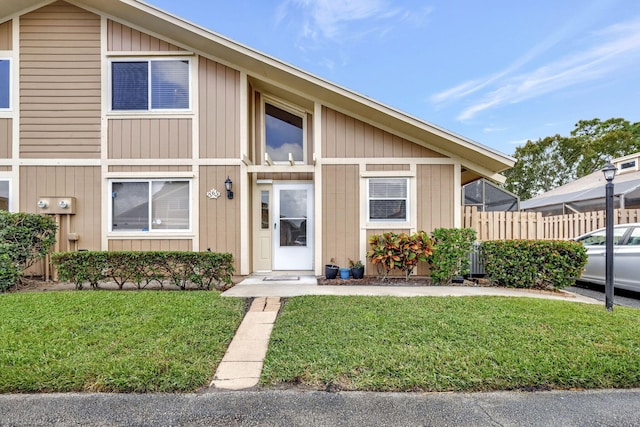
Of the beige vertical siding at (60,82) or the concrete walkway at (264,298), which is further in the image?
the beige vertical siding at (60,82)

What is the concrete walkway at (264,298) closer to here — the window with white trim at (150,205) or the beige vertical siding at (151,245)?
the beige vertical siding at (151,245)

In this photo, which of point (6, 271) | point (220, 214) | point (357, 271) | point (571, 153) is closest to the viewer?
point (6, 271)

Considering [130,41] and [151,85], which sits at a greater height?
[130,41]

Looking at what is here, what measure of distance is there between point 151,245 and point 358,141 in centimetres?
524

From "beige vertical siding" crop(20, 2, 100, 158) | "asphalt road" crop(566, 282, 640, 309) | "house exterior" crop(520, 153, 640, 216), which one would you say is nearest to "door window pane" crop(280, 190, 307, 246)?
"beige vertical siding" crop(20, 2, 100, 158)

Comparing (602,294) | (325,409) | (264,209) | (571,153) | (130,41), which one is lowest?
(602,294)

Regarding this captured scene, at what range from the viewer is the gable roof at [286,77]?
629 cm

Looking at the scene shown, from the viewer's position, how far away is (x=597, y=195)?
13359 mm

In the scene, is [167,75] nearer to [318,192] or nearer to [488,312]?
A: [318,192]

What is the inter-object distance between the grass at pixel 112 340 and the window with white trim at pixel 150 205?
2.05m

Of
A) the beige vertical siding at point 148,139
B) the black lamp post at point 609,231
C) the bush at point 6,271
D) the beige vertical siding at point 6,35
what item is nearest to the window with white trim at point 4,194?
the bush at point 6,271

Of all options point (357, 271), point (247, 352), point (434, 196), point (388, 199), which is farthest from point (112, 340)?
point (434, 196)

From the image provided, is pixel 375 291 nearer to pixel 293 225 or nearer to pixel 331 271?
pixel 331 271

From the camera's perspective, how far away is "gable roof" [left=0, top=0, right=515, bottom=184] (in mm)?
6289
